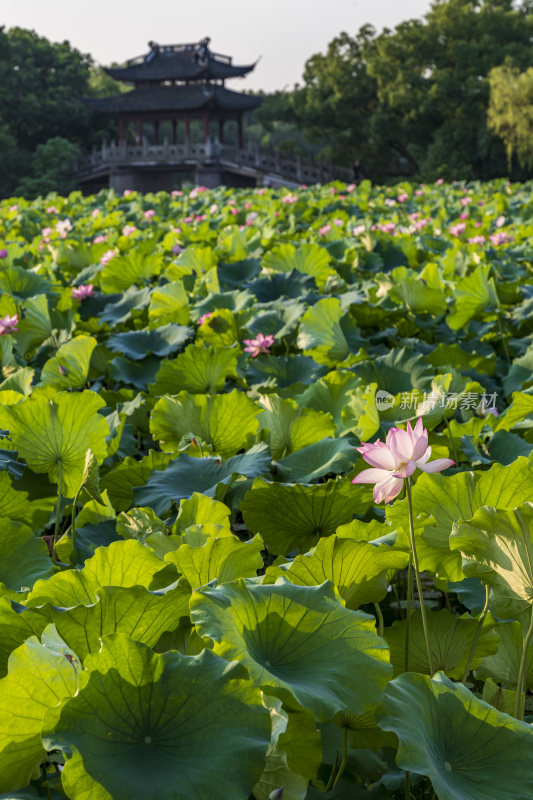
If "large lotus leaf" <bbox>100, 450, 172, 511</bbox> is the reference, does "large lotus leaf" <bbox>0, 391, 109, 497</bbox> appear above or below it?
above

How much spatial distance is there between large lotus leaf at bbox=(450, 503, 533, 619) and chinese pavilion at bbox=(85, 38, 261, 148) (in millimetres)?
26668

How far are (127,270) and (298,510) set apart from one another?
2.46 meters

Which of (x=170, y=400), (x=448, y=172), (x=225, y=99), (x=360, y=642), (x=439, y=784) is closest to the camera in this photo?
(x=439, y=784)

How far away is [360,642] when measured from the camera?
0.80m

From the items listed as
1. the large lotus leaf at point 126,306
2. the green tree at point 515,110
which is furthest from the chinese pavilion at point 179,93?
the large lotus leaf at point 126,306

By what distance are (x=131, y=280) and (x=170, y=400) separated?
6.70ft

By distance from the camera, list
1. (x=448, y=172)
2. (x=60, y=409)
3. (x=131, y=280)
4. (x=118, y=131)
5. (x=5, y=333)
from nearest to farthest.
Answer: (x=60, y=409), (x=5, y=333), (x=131, y=280), (x=448, y=172), (x=118, y=131)

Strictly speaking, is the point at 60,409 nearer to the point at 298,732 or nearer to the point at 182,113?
the point at 298,732

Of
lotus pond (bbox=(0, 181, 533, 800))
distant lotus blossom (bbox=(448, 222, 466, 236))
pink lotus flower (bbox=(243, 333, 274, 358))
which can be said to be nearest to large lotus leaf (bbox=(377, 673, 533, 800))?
lotus pond (bbox=(0, 181, 533, 800))

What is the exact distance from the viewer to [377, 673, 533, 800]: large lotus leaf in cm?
75

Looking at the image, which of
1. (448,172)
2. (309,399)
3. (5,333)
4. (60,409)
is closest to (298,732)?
(60,409)

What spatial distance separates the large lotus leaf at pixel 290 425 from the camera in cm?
167

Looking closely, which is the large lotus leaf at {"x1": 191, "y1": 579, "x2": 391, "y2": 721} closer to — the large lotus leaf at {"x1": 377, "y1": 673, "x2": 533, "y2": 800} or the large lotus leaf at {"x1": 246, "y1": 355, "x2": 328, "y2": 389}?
the large lotus leaf at {"x1": 377, "y1": 673, "x2": 533, "y2": 800}

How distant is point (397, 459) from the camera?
36.0 inches
